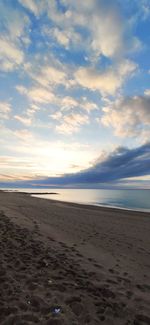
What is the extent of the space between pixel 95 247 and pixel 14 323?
709 centimetres

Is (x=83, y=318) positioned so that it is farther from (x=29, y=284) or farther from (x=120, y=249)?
(x=120, y=249)

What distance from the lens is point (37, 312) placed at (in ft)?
15.1

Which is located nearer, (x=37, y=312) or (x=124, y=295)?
(x=37, y=312)

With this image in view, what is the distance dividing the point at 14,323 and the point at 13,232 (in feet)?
26.5

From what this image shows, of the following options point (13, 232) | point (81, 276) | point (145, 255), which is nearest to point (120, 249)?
point (145, 255)

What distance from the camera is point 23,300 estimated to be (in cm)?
500

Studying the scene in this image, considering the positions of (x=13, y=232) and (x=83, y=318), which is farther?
(x=13, y=232)

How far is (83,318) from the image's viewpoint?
4562 mm

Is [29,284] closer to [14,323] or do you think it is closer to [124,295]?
[14,323]

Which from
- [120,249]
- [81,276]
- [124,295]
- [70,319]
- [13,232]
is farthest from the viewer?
[13,232]

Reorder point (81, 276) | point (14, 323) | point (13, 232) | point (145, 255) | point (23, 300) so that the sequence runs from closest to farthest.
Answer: point (14, 323) < point (23, 300) < point (81, 276) < point (145, 255) < point (13, 232)

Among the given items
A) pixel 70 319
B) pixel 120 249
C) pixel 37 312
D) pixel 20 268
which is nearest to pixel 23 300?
pixel 37 312

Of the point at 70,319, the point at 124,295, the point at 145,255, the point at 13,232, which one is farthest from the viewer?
the point at 13,232

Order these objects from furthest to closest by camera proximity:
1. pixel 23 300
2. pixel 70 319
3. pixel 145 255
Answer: pixel 145 255 < pixel 23 300 < pixel 70 319
